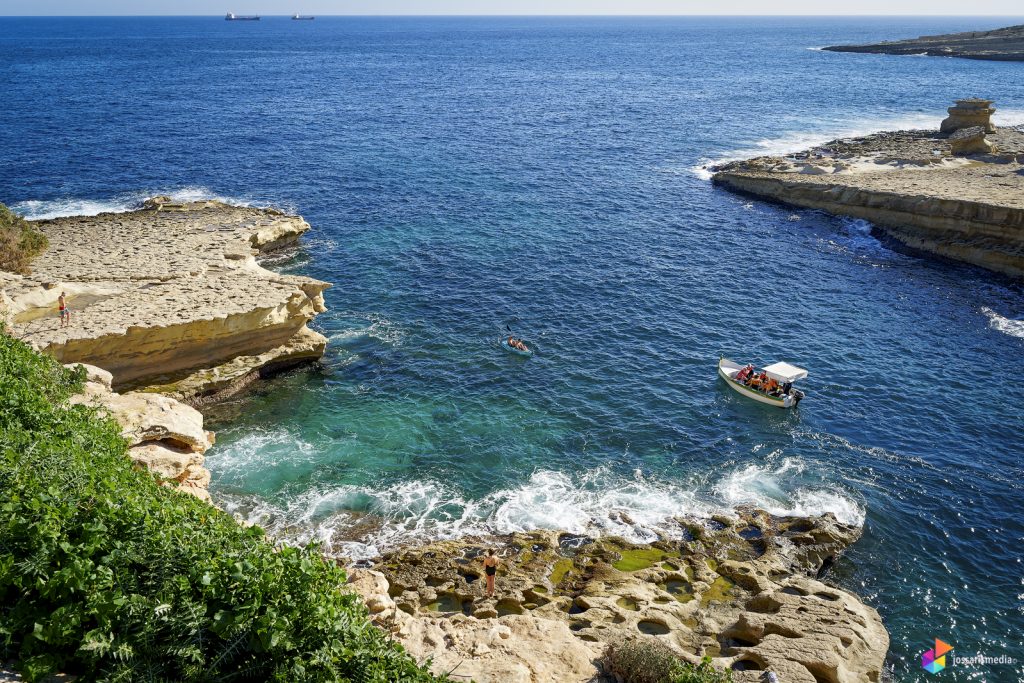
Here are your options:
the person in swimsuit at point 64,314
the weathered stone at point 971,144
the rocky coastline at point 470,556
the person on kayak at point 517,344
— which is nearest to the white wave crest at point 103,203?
the rocky coastline at point 470,556

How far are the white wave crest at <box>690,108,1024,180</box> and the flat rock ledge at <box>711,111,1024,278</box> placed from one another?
3.47 metres

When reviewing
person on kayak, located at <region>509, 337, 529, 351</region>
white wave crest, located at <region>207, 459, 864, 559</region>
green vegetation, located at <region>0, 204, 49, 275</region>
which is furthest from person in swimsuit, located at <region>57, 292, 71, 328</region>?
person on kayak, located at <region>509, 337, 529, 351</region>

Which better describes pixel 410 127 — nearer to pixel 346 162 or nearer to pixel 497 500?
pixel 346 162

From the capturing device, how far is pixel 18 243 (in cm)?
4834

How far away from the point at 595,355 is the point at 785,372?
11.7 meters

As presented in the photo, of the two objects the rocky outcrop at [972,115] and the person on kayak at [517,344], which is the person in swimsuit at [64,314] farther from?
the rocky outcrop at [972,115]

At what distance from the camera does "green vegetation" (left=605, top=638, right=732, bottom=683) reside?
20219mm

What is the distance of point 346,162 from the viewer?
9131 centimetres

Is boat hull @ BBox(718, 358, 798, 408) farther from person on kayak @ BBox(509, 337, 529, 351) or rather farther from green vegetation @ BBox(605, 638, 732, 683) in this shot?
green vegetation @ BBox(605, 638, 732, 683)

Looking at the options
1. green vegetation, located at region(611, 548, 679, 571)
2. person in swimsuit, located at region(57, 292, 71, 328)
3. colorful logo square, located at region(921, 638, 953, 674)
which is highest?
person in swimsuit, located at region(57, 292, 71, 328)

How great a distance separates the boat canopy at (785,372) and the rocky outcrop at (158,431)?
1202 inches

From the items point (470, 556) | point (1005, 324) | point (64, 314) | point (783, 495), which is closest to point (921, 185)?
point (1005, 324)

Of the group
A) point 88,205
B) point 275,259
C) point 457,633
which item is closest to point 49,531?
point 457,633

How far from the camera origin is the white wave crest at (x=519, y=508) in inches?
1270
